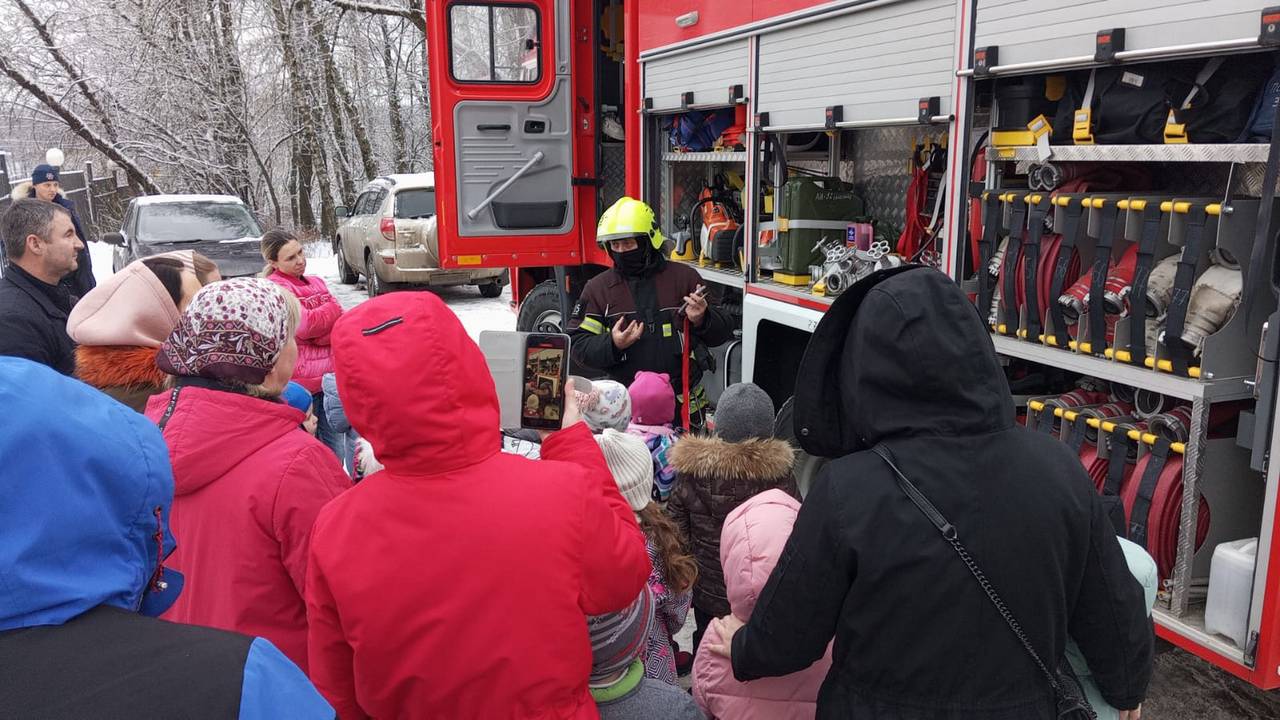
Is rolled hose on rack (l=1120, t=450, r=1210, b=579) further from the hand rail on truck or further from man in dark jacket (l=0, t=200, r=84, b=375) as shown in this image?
the hand rail on truck

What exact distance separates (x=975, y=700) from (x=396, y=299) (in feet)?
3.98

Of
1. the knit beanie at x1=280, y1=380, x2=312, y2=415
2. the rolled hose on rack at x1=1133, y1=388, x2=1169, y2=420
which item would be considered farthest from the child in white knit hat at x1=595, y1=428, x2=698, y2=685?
the rolled hose on rack at x1=1133, y1=388, x2=1169, y2=420

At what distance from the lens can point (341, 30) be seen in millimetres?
20922

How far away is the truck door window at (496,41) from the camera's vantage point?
659 centimetres

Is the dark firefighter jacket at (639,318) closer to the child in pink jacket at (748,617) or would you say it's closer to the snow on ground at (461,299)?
the child in pink jacket at (748,617)

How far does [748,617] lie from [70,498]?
1.33 m

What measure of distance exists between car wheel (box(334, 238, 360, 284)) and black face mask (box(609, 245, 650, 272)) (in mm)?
11416

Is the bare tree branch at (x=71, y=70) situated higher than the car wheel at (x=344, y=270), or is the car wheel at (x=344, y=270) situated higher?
the bare tree branch at (x=71, y=70)

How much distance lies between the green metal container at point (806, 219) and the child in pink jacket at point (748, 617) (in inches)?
120

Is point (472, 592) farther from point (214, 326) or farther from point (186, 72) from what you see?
point (186, 72)

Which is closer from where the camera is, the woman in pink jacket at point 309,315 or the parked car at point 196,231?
the woman in pink jacket at point 309,315

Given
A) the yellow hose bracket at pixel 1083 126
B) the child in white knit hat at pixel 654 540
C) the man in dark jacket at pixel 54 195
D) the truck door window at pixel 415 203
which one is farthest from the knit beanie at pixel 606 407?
the truck door window at pixel 415 203

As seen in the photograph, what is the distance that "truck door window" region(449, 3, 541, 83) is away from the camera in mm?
6594

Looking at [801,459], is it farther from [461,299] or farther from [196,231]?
[196,231]
